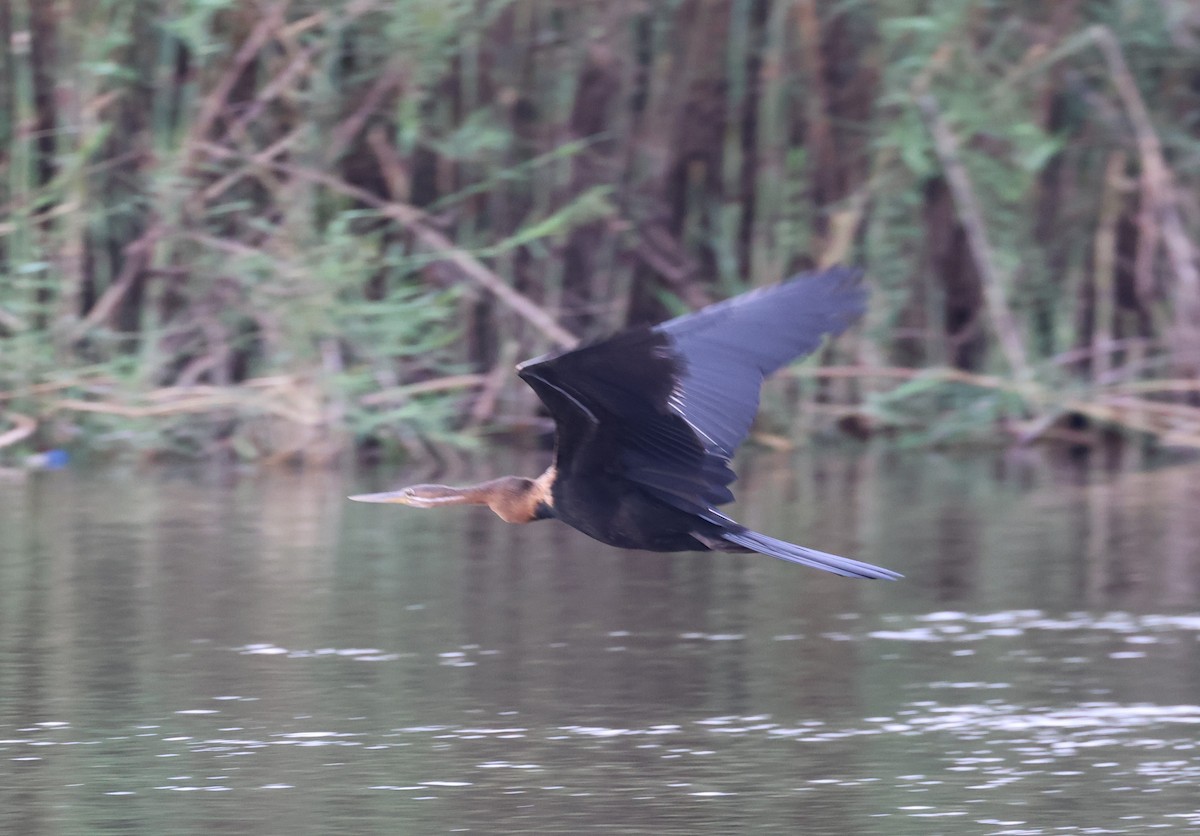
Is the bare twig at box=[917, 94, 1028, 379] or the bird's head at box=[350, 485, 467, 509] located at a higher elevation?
the bare twig at box=[917, 94, 1028, 379]

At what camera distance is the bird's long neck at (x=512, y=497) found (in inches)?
217

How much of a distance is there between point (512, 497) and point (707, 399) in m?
0.72

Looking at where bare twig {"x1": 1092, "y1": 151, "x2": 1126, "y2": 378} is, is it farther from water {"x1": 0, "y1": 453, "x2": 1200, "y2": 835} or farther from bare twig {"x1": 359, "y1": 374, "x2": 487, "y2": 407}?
bare twig {"x1": 359, "y1": 374, "x2": 487, "y2": 407}

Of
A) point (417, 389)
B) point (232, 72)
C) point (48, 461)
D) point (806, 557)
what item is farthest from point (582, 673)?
point (232, 72)

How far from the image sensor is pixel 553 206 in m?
12.4

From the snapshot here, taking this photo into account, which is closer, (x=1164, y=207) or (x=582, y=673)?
(x=582, y=673)

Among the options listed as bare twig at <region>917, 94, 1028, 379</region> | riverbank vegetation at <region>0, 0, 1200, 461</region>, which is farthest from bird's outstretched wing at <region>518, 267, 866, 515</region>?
bare twig at <region>917, 94, 1028, 379</region>

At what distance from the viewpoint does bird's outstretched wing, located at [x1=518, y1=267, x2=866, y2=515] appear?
16.5 ft

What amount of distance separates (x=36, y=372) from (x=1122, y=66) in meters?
6.40

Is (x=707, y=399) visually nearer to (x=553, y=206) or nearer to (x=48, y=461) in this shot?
(x=48, y=461)

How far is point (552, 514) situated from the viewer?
5469 millimetres

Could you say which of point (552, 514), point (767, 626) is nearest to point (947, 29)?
point (767, 626)

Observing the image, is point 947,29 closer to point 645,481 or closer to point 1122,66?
point 1122,66

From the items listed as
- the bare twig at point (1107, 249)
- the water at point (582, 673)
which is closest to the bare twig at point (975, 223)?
the bare twig at point (1107, 249)
